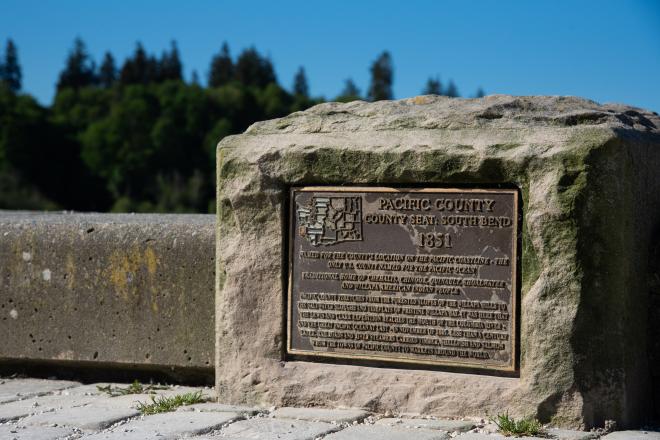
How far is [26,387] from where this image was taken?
5.46 meters

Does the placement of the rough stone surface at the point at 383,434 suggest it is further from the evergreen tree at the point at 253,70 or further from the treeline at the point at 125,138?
the evergreen tree at the point at 253,70

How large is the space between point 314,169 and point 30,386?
2228mm

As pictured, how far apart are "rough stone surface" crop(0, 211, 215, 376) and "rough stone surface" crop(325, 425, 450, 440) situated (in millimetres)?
1323

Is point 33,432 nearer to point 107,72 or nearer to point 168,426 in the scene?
point 168,426

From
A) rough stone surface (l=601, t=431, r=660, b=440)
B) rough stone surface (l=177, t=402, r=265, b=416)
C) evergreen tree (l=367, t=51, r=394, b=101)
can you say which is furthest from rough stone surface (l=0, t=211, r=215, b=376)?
evergreen tree (l=367, t=51, r=394, b=101)

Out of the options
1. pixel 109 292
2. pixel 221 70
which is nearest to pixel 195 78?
pixel 221 70

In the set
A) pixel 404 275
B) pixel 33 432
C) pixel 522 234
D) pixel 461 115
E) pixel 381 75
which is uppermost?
pixel 381 75

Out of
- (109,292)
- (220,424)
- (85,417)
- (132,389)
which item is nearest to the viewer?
(220,424)

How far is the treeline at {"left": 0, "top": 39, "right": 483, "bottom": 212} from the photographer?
192 feet

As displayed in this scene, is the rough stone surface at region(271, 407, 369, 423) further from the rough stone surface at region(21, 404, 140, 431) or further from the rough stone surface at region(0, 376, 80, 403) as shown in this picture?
the rough stone surface at region(0, 376, 80, 403)

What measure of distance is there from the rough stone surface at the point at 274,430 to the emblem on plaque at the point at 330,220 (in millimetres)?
909

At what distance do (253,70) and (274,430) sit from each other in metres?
87.5

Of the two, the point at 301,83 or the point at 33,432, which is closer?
the point at 33,432

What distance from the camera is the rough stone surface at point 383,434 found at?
4066mm
